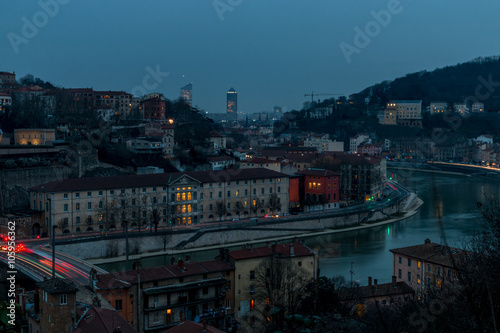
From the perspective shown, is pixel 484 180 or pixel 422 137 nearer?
pixel 484 180

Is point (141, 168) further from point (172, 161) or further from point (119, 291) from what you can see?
point (119, 291)

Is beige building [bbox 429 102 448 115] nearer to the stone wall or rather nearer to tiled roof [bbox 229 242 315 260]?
the stone wall

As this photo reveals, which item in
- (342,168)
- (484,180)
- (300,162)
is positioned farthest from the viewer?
(484,180)

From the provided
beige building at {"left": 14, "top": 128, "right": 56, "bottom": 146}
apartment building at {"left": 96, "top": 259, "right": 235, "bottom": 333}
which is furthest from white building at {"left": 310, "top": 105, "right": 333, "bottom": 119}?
apartment building at {"left": 96, "top": 259, "right": 235, "bottom": 333}

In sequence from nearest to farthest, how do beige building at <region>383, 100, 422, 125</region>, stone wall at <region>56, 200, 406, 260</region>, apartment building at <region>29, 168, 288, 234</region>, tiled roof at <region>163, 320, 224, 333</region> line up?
tiled roof at <region>163, 320, 224, 333</region> < stone wall at <region>56, 200, 406, 260</region> < apartment building at <region>29, 168, 288, 234</region> < beige building at <region>383, 100, 422, 125</region>

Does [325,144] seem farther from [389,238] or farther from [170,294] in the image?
[170,294]

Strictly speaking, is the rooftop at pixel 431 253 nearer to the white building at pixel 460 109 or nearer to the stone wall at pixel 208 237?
the stone wall at pixel 208 237

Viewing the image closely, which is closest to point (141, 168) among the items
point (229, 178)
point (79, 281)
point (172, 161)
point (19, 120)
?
point (172, 161)
